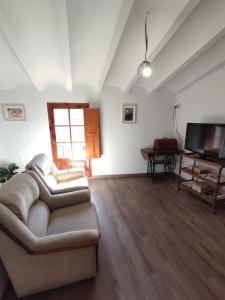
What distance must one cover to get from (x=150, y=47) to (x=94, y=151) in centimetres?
231

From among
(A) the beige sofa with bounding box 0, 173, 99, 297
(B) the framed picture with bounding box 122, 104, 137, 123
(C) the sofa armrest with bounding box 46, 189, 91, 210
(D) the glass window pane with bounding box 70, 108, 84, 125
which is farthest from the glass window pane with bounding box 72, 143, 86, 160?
(A) the beige sofa with bounding box 0, 173, 99, 297

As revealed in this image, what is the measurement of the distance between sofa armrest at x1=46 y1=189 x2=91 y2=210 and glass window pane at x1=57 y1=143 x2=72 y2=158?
6.29 feet

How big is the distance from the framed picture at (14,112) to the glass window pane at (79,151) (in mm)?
1256

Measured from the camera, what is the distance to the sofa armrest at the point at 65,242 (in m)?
1.22

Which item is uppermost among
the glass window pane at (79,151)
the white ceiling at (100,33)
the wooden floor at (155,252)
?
the white ceiling at (100,33)

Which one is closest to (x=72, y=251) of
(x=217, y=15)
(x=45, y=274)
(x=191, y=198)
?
(x=45, y=274)

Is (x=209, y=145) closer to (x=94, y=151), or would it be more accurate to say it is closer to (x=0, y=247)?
(x=94, y=151)

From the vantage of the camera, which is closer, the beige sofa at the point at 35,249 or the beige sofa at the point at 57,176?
the beige sofa at the point at 35,249

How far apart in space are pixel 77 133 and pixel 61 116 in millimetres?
512

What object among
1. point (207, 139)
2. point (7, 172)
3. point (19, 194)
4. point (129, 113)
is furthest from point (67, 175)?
point (207, 139)

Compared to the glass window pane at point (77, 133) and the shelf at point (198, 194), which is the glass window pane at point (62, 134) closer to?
the glass window pane at point (77, 133)

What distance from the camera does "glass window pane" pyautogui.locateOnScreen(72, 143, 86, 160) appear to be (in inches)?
151

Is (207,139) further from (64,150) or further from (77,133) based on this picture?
(64,150)

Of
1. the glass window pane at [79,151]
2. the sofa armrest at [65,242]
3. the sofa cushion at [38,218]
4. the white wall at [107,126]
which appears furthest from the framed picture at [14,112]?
the sofa armrest at [65,242]
